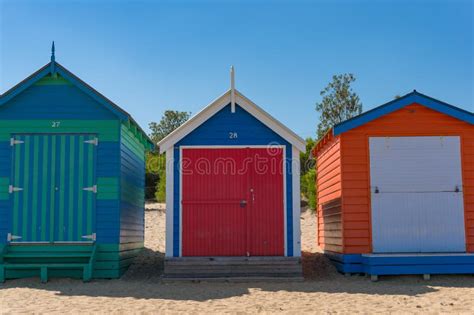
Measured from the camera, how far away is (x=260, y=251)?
37.5ft

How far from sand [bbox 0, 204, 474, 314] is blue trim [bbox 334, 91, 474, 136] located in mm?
2980

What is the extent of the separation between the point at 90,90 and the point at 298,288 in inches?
216

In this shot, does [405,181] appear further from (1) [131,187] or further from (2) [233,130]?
(1) [131,187]

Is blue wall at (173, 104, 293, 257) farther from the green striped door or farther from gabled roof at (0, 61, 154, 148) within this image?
the green striped door

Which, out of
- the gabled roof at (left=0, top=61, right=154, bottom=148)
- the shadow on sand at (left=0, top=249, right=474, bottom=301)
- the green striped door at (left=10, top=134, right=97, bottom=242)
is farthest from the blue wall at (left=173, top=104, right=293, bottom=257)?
the shadow on sand at (left=0, top=249, right=474, bottom=301)

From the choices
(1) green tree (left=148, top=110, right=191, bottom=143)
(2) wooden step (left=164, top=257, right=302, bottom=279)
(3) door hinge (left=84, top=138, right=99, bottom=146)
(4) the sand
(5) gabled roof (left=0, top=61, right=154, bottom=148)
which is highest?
(1) green tree (left=148, top=110, right=191, bottom=143)

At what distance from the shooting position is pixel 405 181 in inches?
453

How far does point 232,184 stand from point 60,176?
3373 mm

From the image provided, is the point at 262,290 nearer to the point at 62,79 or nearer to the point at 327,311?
the point at 327,311

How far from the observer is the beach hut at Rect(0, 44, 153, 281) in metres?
11.2

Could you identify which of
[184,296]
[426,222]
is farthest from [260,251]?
[426,222]

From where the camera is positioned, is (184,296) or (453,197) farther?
(453,197)

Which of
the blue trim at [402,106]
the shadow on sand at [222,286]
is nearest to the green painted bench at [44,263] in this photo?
the shadow on sand at [222,286]

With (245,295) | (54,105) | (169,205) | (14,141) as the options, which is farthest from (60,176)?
(245,295)
